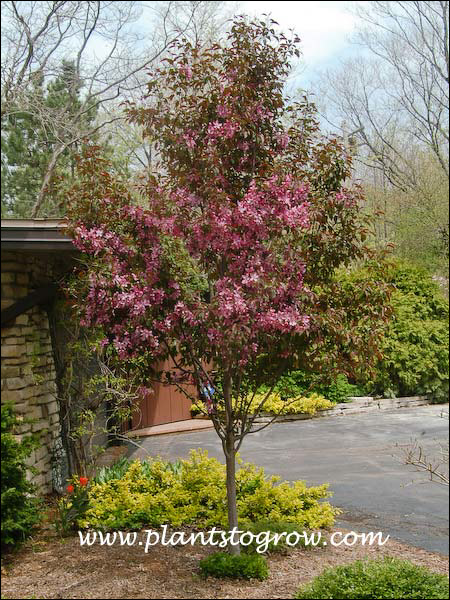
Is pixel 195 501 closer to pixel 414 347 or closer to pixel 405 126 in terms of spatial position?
pixel 414 347

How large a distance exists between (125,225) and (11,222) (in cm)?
138

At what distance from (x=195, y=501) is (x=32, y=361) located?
2.13 metres

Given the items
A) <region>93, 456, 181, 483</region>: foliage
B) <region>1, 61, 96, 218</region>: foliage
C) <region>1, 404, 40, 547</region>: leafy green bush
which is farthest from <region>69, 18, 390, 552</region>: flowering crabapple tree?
<region>1, 61, 96, 218</region>: foliage

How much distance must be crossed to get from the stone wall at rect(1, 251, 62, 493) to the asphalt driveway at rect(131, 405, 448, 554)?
214 centimetres

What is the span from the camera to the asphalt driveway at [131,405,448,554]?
6121 mm

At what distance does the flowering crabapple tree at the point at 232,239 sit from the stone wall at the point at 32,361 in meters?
1.63

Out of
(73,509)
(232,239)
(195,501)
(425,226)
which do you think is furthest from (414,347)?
(232,239)

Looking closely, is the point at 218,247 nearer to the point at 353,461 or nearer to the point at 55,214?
the point at 353,461

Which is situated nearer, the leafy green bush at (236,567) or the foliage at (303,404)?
the leafy green bush at (236,567)

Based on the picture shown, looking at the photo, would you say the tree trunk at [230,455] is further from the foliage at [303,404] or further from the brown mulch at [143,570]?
the foliage at [303,404]

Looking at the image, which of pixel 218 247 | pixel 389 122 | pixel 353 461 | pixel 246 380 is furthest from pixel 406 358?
pixel 389 122

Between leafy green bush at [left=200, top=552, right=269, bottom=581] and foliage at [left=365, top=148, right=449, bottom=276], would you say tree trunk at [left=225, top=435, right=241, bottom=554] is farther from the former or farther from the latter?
foliage at [left=365, top=148, right=449, bottom=276]

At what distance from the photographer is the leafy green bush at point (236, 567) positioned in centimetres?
469

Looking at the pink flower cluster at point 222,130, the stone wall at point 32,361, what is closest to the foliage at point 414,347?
the stone wall at point 32,361
